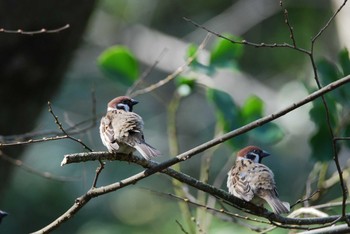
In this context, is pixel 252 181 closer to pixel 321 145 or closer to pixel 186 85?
pixel 321 145

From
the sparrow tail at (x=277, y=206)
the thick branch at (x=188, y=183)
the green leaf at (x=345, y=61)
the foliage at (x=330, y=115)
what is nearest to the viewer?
the thick branch at (x=188, y=183)

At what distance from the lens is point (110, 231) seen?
10102mm

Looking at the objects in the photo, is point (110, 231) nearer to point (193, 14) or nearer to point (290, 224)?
point (193, 14)

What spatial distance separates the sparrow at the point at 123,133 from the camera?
3.52 meters

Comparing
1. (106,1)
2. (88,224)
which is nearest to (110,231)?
(88,224)

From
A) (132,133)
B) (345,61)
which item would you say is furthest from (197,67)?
(132,133)

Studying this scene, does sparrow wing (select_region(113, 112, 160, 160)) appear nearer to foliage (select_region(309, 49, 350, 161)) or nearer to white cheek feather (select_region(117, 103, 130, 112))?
white cheek feather (select_region(117, 103, 130, 112))

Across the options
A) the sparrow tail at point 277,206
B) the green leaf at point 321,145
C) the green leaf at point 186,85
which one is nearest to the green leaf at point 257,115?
the green leaf at point 321,145

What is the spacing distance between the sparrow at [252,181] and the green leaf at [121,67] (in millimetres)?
838

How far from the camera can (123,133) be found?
3.69m

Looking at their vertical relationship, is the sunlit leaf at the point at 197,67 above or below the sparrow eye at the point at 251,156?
above

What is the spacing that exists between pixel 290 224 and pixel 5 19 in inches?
108

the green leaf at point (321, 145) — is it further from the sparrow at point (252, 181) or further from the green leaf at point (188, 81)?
the green leaf at point (188, 81)

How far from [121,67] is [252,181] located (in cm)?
123
